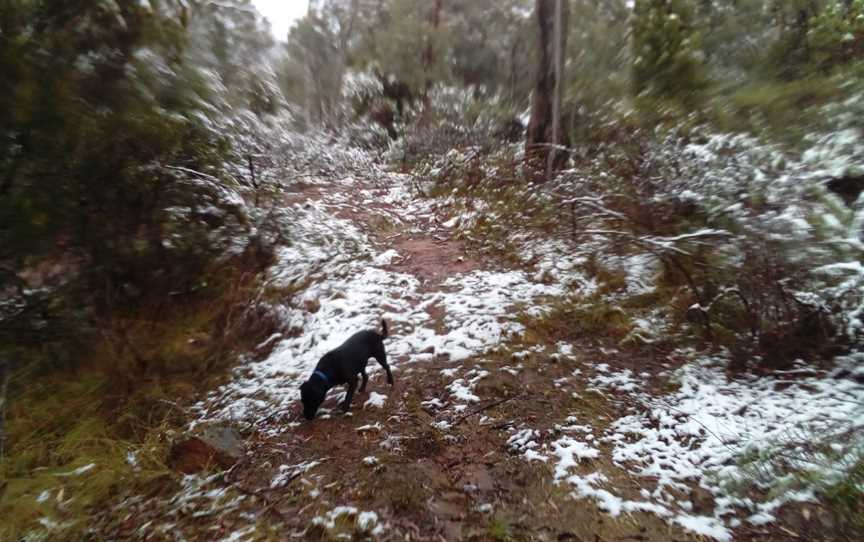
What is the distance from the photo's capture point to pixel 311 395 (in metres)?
3.62

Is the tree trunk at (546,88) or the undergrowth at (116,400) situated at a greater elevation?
the tree trunk at (546,88)

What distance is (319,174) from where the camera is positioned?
1142cm

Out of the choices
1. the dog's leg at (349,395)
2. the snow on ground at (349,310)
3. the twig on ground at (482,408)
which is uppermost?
the snow on ground at (349,310)

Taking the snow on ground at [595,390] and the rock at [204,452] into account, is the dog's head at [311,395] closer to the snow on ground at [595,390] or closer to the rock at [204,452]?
the snow on ground at [595,390]

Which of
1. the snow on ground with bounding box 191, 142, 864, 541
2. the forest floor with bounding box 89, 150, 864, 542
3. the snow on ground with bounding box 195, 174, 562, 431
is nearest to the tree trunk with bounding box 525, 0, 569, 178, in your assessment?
the snow on ground with bounding box 191, 142, 864, 541

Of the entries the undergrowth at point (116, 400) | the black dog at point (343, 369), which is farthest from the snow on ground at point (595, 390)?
the undergrowth at point (116, 400)

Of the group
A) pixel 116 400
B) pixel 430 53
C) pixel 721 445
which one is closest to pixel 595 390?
pixel 721 445

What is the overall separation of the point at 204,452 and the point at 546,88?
865 cm

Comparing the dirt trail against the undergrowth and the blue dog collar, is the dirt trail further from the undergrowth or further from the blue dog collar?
the undergrowth

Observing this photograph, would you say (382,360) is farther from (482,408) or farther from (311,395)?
(482,408)

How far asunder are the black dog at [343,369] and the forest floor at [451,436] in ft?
0.54

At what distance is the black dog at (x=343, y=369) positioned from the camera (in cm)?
365

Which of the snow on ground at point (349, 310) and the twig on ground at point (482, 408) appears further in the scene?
the snow on ground at point (349, 310)

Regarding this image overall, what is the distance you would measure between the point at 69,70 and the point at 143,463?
3.03m
